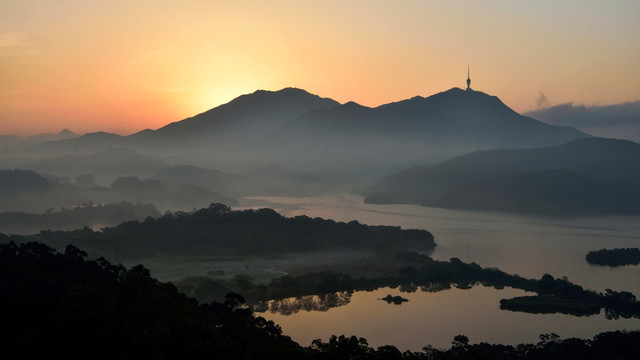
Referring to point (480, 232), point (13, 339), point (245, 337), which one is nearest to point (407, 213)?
point (480, 232)

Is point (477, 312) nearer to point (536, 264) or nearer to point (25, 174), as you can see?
point (536, 264)

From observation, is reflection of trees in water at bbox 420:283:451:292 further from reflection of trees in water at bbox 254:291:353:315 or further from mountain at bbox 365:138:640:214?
mountain at bbox 365:138:640:214

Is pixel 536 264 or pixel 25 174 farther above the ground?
pixel 25 174

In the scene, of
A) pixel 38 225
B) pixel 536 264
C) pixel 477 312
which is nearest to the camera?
pixel 477 312

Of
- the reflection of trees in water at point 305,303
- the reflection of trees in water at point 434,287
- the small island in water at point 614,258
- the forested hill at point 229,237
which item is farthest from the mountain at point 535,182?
the reflection of trees in water at point 305,303

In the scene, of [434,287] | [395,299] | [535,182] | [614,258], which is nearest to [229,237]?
[434,287]

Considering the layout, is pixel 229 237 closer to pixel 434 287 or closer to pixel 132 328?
pixel 434 287

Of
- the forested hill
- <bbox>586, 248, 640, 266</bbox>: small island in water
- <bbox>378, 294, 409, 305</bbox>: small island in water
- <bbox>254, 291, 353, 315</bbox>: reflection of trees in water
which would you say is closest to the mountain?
<bbox>586, 248, 640, 266</bbox>: small island in water

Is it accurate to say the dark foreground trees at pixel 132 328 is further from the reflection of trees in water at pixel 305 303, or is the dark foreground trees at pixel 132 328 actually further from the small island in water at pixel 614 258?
the small island in water at pixel 614 258
